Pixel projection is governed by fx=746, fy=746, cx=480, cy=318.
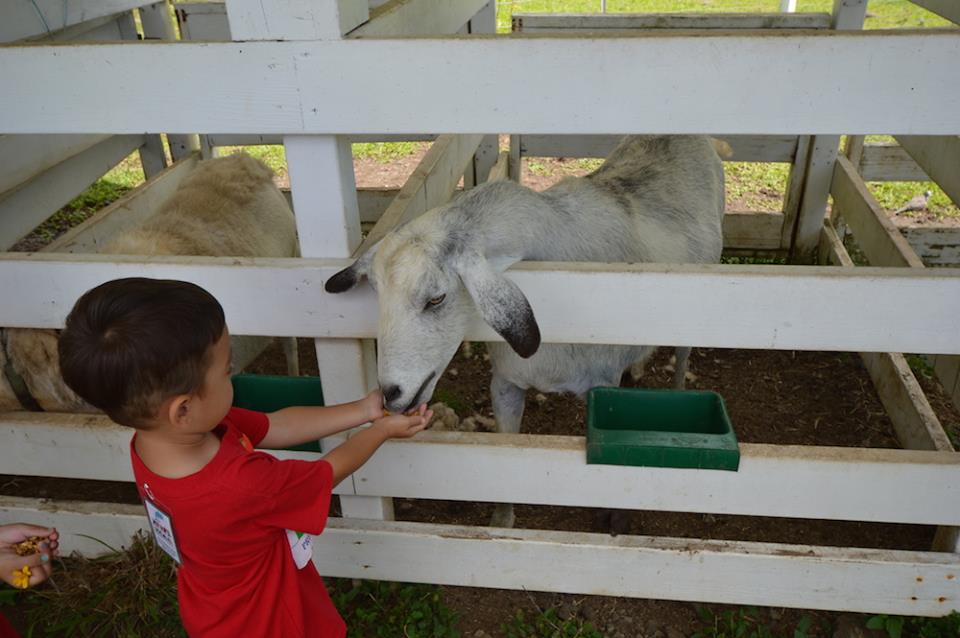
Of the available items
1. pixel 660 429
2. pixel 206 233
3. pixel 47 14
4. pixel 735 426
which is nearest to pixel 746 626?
Result: pixel 660 429

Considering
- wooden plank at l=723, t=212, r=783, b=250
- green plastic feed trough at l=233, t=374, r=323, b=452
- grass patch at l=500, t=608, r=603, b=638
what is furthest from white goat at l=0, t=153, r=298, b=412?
wooden plank at l=723, t=212, r=783, b=250

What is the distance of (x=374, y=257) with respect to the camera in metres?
2.11

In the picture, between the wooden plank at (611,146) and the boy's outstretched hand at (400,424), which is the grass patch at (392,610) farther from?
the wooden plank at (611,146)

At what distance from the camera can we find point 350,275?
204 cm

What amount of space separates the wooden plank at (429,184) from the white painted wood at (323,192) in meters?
0.09

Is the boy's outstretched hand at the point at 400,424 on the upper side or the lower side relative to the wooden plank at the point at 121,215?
upper

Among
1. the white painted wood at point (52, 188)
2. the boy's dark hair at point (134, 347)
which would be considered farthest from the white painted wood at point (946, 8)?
the white painted wood at point (52, 188)

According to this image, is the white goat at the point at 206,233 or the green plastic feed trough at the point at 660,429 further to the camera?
the white goat at the point at 206,233

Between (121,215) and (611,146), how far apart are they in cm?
318

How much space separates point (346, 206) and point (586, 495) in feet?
3.87

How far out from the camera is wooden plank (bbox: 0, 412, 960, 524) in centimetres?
224

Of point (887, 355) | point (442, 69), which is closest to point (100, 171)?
point (442, 69)

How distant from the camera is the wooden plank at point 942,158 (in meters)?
3.28

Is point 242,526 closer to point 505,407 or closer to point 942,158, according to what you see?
point 505,407
